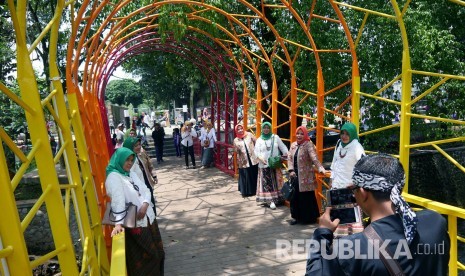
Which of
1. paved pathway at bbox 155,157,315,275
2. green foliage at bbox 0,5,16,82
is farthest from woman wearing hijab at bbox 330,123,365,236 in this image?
green foliage at bbox 0,5,16,82

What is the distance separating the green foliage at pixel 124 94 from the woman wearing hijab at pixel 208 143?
171 ft

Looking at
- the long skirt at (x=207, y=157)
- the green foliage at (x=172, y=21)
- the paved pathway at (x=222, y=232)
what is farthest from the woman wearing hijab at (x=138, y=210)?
the long skirt at (x=207, y=157)

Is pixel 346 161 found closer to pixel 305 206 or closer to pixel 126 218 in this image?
pixel 305 206

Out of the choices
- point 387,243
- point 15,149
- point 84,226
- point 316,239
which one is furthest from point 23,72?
point 387,243

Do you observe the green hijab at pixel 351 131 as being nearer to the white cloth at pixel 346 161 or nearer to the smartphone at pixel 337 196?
the white cloth at pixel 346 161

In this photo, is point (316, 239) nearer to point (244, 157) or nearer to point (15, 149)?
point (15, 149)

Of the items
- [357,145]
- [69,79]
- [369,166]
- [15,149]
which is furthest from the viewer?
[357,145]

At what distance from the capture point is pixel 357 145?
5195 mm

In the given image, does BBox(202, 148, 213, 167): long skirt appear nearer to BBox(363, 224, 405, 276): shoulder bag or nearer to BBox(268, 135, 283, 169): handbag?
BBox(268, 135, 283, 169): handbag

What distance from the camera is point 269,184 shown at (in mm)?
8086

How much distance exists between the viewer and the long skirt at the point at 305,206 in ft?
22.8

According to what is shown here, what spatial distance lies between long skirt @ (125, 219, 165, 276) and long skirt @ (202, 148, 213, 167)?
9647mm

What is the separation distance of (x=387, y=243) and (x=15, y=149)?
6.05ft

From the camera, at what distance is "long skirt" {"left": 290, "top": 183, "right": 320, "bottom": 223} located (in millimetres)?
6945
